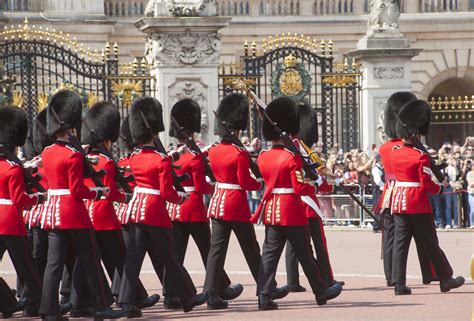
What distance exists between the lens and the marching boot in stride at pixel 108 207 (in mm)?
11156

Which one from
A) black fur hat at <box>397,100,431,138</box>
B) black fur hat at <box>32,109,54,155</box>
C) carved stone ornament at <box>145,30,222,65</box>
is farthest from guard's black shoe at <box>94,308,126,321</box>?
carved stone ornament at <box>145,30,222,65</box>

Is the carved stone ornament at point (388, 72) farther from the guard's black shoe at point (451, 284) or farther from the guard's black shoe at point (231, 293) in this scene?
the guard's black shoe at point (231, 293)

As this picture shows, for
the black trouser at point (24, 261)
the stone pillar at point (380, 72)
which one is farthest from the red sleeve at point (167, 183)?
the stone pillar at point (380, 72)

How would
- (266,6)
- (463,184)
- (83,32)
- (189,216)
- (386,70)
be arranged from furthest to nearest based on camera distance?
1. (266,6)
2. (83,32)
3. (386,70)
4. (463,184)
5. (189,216)

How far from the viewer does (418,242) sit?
12.3 metres

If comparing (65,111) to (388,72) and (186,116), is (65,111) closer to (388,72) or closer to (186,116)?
(186,116)

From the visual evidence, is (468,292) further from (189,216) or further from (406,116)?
(189,216)

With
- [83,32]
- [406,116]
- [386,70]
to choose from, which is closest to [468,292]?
[406,116]

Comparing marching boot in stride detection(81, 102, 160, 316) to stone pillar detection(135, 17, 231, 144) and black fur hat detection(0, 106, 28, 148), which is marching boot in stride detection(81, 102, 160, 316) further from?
stone pillar detection(135, 17, 231, 144)

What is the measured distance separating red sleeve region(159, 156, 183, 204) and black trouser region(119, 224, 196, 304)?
26 cm

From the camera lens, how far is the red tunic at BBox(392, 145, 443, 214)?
39.8 ft

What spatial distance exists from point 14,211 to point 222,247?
5.62 feet

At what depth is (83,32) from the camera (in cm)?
2844

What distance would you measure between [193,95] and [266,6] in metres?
11.6
